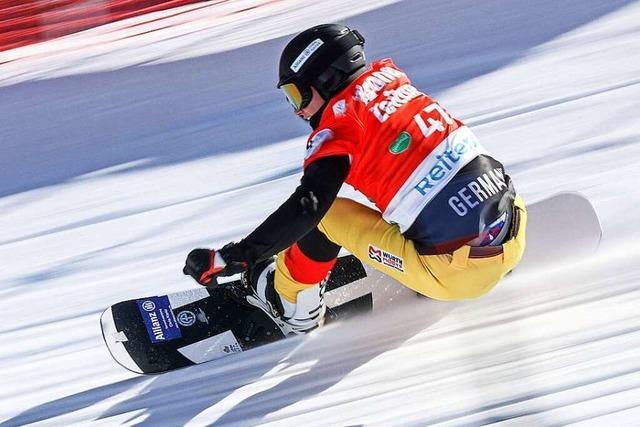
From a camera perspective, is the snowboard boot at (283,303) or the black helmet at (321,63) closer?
the black helmet at (321,63)

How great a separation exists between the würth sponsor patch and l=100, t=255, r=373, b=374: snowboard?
395 millimetres

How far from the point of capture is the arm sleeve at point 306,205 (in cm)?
263

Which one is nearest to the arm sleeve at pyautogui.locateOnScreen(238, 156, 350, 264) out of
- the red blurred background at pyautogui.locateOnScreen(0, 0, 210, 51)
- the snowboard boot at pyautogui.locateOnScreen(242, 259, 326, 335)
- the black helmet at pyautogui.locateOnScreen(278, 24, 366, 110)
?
the black helmet at pyautogui.locateOnScreen(278, 24, 366, 110)

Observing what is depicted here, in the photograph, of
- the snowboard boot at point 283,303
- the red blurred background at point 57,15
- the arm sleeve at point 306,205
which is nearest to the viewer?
the arm sleeve at point 306,205

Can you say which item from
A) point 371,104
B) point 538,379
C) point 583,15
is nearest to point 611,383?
point 538,379

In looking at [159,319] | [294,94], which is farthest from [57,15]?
[294,94]

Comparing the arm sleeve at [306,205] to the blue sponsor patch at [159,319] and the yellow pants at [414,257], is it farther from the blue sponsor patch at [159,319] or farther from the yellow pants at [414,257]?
the blue sponsor patch at [159,319]

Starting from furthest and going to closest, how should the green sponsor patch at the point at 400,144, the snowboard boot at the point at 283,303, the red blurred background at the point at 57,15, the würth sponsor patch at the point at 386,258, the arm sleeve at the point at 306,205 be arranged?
the red blurred background at the point at 57,15 < the snowboard boot at the point at 283,303 < the würth sponsor patch at the point at 386,258 < the green sponsor patch at the point at 400,144 < the arm sleeve at the point at 306,205

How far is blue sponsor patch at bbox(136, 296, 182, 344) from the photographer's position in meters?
3.24

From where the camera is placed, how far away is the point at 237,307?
3324 millimetres

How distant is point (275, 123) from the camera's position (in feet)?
16.0

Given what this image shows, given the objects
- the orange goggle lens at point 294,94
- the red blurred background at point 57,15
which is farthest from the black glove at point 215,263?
the red blurred background at point 57,15

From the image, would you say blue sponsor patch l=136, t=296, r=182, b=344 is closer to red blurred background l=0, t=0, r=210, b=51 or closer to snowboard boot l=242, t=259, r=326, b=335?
snowboard boot l=242, t=259, r=326, b=335

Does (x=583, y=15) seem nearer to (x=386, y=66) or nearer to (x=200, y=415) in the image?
(x=386, y=66)
